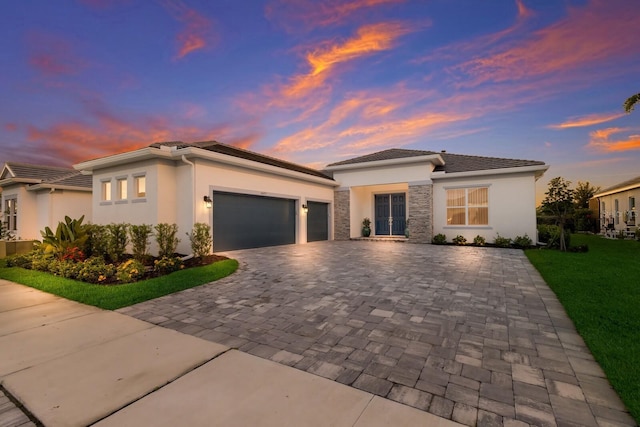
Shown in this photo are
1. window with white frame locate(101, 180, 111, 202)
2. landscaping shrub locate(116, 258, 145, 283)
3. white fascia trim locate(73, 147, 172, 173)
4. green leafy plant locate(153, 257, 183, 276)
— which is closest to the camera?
landscaping shrub locate(116, 258, 145, 283)

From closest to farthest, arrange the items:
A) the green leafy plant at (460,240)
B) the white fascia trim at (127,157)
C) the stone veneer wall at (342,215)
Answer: the white fascia trim at (127,157) < the green leafy plant at (460,240) < the stone veneer wall at (342,215)

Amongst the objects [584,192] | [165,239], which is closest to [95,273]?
[165,239]

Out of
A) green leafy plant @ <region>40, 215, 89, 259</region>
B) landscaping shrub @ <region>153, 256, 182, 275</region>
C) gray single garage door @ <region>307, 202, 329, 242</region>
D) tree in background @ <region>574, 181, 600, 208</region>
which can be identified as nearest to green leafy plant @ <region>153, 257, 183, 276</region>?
landscaping shrub @ <region>153, 256, 182, 275</region>

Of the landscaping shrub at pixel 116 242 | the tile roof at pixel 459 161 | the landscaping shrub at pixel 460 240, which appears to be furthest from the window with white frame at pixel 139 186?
the landscaping shrub at pixel 460 240

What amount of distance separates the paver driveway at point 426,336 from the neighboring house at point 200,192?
464 centimetres

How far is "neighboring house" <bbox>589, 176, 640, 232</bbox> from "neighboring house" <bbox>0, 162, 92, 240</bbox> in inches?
1357

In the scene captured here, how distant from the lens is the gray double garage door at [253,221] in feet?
36.1

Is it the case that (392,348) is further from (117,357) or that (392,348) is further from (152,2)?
(152,2)

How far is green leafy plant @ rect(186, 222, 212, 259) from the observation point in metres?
9.20

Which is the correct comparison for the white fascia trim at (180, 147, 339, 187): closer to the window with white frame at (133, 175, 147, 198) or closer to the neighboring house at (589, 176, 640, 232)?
the window with white frame at (133, 175, 147, 198)

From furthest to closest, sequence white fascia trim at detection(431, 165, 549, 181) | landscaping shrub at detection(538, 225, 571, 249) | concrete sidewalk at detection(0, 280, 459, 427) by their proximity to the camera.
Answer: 1. white fascia trim at detection(431, 165, 549, 181)
2. landscaping shrub at detection(538, 225, 571, 249)
3. concrete sidewalk at detection(0, 280, 459, 427)

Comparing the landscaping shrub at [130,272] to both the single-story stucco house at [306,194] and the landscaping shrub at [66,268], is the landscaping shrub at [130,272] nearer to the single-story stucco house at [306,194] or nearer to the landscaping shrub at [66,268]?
the landscaping shrub at [66,268]

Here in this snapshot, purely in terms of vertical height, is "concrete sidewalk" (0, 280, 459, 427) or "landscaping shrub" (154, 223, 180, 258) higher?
"landscaping shrub" (154, 223, 180, 258)

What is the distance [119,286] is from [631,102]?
17.3 m
